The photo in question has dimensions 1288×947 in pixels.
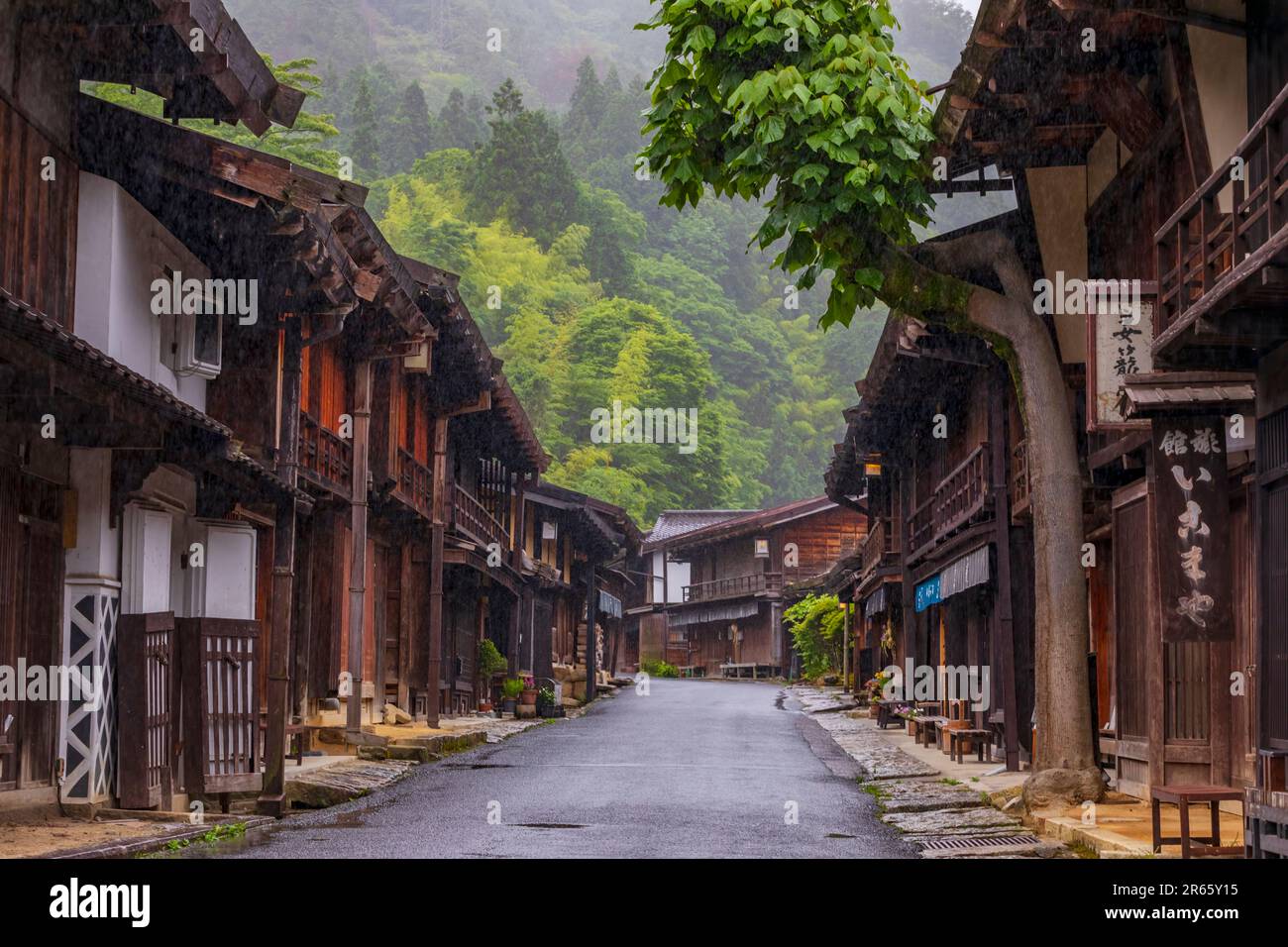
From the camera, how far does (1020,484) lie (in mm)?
22594

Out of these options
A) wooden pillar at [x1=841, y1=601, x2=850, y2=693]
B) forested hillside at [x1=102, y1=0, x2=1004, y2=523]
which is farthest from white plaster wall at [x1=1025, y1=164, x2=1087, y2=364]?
forested hillside at [x1=102, y1=0, x2=1004, y2=523]

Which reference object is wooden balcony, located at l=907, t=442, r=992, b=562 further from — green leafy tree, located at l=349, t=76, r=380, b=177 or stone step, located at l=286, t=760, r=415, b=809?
green leafy tree, located at l=349, t=76, r=380, b=177

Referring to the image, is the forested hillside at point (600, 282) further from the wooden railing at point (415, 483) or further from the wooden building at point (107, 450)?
the wooden building at point (107, 450)

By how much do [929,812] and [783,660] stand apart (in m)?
54.4

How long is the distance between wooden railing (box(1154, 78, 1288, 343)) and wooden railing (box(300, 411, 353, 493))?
419 inches

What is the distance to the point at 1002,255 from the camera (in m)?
16.2

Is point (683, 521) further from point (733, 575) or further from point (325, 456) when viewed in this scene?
point (325, 456)

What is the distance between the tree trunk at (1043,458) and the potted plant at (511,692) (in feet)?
72.0

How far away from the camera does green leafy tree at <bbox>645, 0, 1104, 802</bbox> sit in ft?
46.2

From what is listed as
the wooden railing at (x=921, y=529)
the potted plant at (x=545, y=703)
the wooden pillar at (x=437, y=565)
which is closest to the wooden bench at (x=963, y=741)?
the wooden railing at (x=921, y=529)

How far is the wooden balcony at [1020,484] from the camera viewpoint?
21792 mm

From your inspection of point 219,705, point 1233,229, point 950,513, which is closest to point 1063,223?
point 1233,229
